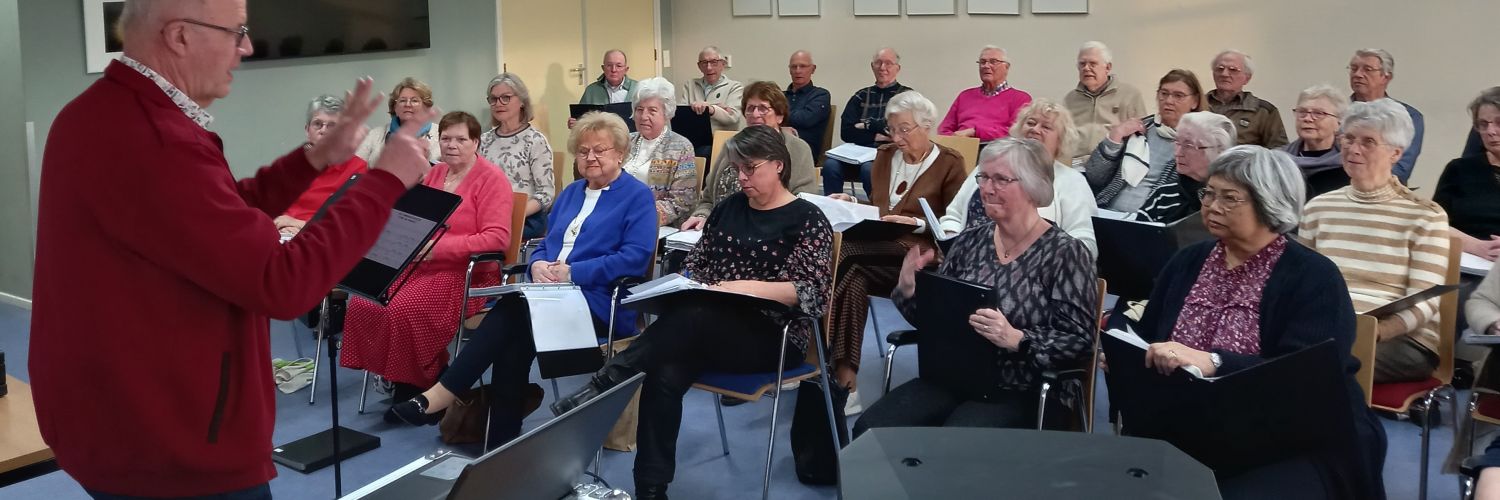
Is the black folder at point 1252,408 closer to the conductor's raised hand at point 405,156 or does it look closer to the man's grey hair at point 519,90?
the conductor's raised hand at point 405,156

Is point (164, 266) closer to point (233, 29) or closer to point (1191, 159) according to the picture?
point (233, 29)

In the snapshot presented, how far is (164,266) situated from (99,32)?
468cm

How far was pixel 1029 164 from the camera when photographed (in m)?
3.08

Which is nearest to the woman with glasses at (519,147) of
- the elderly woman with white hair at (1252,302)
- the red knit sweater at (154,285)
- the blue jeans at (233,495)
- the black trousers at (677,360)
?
the black trousers at (677,360)

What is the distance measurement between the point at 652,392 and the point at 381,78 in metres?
4.61

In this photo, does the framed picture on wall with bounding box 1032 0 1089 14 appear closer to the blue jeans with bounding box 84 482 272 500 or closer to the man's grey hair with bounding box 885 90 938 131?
the man's grey hair with bounding box 885 90 938 131

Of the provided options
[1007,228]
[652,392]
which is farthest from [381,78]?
[1007,228]

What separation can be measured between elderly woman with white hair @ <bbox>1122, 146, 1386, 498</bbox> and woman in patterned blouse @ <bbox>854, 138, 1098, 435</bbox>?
0.19 meters

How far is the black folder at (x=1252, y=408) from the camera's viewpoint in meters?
2.06

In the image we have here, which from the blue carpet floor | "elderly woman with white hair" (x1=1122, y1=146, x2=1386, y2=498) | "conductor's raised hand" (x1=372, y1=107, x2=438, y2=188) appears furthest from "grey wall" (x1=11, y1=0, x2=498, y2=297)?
"elderly woman with white hair" (x1=1122, y1=146, x2=1386, y2=498)

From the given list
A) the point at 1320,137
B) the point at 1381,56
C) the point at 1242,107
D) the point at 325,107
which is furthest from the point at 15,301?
the point at 1381,56

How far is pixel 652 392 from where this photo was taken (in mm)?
3176

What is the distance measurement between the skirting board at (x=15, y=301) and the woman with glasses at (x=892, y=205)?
164 inches

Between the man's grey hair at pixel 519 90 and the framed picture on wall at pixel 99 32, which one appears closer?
the framed picture on wall at pixel 99 32
